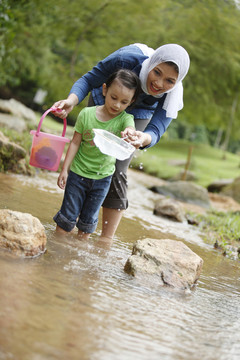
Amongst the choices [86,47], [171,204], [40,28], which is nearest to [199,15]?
[86,47]

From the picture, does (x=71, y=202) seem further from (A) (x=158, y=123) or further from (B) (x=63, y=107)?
(A) (x=158, y=123)

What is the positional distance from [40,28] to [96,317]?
51.7 feet

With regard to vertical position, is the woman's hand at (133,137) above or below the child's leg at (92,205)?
above

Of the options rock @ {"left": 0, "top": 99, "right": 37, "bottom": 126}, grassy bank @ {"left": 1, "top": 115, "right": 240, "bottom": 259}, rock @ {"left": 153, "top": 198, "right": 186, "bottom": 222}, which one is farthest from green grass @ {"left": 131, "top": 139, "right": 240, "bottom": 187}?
rock @ {"left": 153, "top": 198, "right": 186, "bottom": 222}

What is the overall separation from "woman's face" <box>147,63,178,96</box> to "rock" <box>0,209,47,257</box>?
1382 mm

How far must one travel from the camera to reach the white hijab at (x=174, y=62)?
10.6 feet

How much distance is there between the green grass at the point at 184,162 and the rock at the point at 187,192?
1162mm

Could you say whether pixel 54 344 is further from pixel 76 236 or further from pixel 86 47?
pixel 86 47

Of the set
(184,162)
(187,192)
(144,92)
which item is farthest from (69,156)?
(184,162)

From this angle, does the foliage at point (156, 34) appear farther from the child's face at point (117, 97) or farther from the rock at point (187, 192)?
the child's face at point (117, 97)

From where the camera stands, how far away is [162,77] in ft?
10.8

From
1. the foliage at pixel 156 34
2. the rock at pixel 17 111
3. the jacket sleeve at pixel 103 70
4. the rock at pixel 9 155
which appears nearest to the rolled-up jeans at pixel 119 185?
the jacket sleeve at pixel 103 70

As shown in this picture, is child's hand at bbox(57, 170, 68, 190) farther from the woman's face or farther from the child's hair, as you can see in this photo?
the woman's face

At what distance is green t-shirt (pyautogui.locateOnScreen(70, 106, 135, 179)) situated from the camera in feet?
11.1
